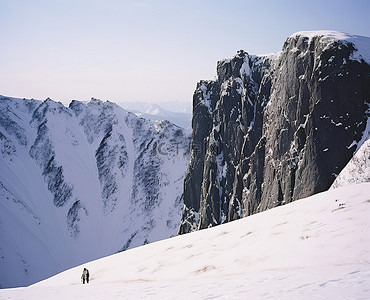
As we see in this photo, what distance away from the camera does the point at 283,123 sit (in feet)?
171

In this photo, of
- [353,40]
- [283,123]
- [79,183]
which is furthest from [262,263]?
[79,183]

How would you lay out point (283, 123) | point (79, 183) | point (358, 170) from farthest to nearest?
point (79, 183), point (283, 123), point (358, 170)

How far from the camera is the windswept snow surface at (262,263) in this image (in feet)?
36.8

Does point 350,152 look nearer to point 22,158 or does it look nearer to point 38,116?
point 22,158

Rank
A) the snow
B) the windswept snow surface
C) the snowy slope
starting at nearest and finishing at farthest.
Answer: the windswept snow surface, the snowy slope, the snow

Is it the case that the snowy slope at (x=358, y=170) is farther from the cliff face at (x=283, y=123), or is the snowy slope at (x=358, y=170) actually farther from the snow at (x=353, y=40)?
the snow at (x=353, y=40)

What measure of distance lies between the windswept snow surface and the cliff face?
2443 centimetres

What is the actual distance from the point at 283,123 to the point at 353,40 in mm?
14329

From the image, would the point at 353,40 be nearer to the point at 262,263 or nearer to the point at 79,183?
the point at 262,263

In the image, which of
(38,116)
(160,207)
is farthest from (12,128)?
(160,207)

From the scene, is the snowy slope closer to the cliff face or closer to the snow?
the cliff face

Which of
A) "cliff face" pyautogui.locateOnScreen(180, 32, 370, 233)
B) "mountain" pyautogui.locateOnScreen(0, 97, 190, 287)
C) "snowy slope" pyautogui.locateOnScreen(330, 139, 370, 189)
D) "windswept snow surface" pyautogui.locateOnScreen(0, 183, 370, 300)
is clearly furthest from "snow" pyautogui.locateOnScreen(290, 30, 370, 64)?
"mountain" pyautogui.locateOnScreen(0, 97, 190, 287)

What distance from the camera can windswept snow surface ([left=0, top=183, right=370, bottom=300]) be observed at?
11219 millimetres

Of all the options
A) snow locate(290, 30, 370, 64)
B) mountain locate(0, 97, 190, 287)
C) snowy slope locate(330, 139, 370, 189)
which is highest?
snow locate(290, 30, 370, 64)
